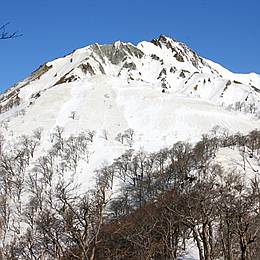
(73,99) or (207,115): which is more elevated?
(73,99)

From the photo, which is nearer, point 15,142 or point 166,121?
point 15,142

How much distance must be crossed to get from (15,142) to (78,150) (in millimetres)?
21585

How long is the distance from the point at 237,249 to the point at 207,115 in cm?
12030

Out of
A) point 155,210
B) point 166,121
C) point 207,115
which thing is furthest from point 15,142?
point 155,210

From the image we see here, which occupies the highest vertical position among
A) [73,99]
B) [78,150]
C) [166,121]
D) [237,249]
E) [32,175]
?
[73,99]

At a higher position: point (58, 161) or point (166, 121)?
point (166, 121)

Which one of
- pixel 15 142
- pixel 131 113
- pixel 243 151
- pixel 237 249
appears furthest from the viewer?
pixel 131 113

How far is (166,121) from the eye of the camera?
162 metres

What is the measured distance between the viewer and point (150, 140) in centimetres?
14462

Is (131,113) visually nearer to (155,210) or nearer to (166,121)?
(166,121)

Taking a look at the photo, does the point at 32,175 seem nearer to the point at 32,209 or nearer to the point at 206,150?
the point at 32,209

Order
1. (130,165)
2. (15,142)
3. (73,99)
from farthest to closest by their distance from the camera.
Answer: (73,99)
(15,142)
(130,165)

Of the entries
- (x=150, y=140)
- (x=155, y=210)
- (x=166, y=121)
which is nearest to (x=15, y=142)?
(x=150, y=140)

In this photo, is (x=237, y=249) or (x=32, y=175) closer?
(x=237, y=249)
